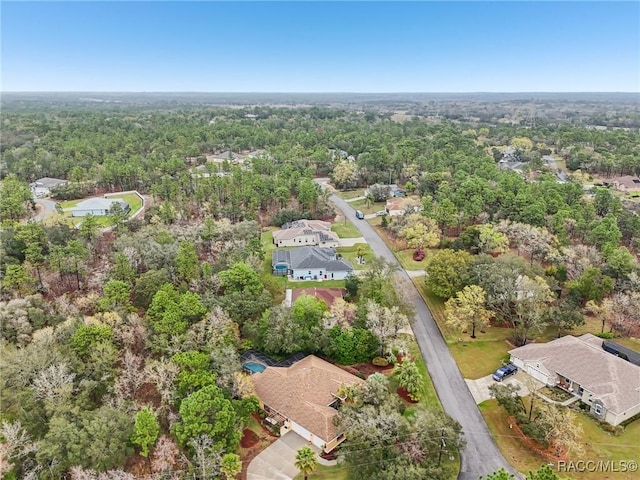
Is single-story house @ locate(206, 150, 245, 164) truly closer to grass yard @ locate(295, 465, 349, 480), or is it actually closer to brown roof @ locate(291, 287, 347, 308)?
brown roof @ locate(291, 287, 347, 308)

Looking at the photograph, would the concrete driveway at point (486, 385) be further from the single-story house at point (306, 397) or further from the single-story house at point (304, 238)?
the single-story house at point (304, 238)

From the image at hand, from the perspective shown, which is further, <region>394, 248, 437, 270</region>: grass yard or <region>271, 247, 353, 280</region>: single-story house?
<region>394, 248, 437, 270</region>: grass yard

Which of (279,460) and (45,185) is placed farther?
(45,185)

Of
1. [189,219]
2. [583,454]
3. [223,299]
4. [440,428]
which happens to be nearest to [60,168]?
[189,219]

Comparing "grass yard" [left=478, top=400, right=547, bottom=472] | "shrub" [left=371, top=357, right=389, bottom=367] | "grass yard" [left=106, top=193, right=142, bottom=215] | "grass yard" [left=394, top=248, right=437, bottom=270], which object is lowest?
"grass yard" [left=478, top=400, right=547, bottom=472]

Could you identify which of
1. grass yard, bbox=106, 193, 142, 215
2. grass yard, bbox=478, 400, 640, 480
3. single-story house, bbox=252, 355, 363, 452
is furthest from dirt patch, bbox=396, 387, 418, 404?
grass yard, bbox=106, 193, 142, 215

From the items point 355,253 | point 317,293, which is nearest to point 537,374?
point 317,293

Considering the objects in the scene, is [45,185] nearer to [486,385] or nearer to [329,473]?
[329,473]

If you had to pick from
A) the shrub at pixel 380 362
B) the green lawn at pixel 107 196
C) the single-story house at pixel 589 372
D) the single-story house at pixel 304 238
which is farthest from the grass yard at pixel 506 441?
the green lawn at pixel 107 196
